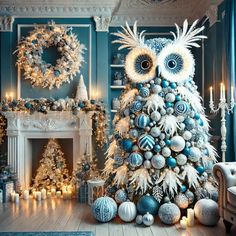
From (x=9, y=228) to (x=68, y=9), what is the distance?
3546mm

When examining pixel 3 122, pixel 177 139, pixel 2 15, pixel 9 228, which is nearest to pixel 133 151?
pixel 177 139

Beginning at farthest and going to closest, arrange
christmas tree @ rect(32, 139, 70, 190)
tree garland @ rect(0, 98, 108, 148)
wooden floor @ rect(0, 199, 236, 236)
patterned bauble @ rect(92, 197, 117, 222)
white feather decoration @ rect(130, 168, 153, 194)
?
christmas tree @ rect(32, 139, 70, 190)
tree garland @ rect(0, 98, 108, 148)
white feather decoration @ rect(130, 168, 153, 194)
patterned bauble @ rect(92, 197, 117, 222)
wooden floor @ rect(0, 199, 236, 236)

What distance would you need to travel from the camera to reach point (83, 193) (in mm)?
4574

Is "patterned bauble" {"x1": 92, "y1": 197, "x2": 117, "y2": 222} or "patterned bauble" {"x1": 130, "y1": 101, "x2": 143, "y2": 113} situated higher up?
"patterned bauble" {"x1": 130, "y1": 101, "x2": 143, "y2": 113}

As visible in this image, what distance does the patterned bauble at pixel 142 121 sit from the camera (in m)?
3.62

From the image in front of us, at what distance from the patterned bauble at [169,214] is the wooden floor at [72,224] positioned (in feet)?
0.19

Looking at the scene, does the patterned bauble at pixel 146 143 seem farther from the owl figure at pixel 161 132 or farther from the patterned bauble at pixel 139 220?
the patterned bauble at pixel 139 220

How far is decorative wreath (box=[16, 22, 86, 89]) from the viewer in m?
5.08

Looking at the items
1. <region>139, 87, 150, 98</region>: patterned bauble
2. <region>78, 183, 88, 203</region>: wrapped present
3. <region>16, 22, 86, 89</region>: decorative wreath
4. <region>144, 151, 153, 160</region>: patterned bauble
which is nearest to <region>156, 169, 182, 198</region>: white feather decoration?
<region>144, 151, 153, 160</region>: patterned bauble

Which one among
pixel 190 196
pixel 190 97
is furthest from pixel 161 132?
pixel 190 196

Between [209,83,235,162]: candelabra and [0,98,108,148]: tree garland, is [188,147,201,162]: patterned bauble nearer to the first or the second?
[209,83,235,162]: candelabra

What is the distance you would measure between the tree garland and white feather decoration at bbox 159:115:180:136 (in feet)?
5.27

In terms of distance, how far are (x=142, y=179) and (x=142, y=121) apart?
0.66 m

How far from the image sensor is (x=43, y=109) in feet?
16.1
